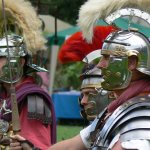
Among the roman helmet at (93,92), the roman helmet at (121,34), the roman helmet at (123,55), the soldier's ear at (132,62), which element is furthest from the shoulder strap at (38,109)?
the soldier's ear at (132,62)

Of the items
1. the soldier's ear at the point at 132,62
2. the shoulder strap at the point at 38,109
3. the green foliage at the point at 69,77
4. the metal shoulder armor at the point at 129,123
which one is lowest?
the green foliage at the point at 69,77

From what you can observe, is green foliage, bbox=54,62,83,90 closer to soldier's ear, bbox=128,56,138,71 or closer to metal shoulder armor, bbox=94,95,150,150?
soldier's ear, bbox=128,56,138,71

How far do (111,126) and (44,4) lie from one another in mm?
4692

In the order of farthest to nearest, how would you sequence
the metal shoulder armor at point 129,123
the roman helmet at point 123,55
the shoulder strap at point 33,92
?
the shoulder strap at point 33,92
the roman helmet at point 123,55
the metal shoulder armor at point 129,123

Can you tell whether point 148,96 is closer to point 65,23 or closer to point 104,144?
point 104,144

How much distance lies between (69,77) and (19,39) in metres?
15.2

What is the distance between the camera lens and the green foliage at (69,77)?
20.7 metres

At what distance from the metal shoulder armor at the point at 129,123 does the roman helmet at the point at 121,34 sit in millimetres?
303

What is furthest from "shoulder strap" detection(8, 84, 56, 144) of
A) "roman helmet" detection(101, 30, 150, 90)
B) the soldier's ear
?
the soldier's ear

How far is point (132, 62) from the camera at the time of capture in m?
4.39

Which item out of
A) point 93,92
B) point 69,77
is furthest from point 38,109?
point 69,77

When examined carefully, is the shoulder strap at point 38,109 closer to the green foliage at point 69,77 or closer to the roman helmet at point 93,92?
the roman helmet at point 93,92

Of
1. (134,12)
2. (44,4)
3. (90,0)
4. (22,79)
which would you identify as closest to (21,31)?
(22,79)

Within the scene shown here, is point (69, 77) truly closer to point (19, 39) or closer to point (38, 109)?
point (19, 39)
